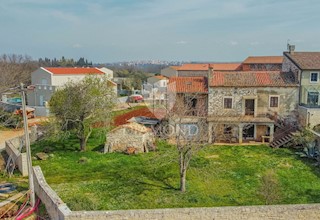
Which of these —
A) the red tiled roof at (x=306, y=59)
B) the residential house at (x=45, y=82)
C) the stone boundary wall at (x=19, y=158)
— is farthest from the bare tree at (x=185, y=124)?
the residential house at (x=45, y=82)

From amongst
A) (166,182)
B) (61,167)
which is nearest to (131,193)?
(166,182)

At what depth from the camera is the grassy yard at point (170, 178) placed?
56.0ft

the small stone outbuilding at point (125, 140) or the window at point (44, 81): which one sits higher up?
the window at point (44, 81)

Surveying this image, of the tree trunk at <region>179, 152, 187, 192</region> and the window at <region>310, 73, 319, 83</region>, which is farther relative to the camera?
the window at <region>310, 73, 319, 83</region>

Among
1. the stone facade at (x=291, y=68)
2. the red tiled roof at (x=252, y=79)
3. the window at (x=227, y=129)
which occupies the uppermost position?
the stone facade at (x=291, y=68)

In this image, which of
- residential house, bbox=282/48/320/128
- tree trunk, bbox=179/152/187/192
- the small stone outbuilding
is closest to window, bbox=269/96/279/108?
residential house, bbox=282/48/320/128

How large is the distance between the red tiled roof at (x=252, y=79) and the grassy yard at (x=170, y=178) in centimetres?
630

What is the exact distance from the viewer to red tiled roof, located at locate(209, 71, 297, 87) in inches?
1215

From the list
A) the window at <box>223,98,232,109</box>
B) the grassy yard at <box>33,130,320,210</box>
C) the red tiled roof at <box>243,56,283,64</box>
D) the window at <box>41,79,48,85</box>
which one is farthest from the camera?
the red tiled roof at <box>243,56,283,64</box>

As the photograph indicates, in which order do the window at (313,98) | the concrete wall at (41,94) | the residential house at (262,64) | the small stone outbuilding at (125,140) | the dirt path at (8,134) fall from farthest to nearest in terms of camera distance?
the residential house at (262,64), the concrete wall at (41,94), the dirt path at (8,134), the window at (313,98), the small stone outbuilding at (125,140)

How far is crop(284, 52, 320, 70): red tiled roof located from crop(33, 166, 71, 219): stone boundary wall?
80.5 feet

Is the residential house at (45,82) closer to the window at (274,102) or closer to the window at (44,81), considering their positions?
the window at (44,81)

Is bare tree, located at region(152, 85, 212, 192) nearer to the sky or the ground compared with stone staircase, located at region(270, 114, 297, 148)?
nearer to the sky

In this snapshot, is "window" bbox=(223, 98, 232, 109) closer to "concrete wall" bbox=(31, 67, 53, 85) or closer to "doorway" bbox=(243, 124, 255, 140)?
"doorway" bbox=(243, 124, 255, 140)
